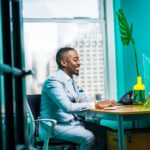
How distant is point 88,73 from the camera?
13.8 ft

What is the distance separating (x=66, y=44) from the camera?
4109 mm

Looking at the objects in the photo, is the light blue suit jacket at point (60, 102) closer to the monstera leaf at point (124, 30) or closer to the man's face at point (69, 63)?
the man's face at point (69, 63)

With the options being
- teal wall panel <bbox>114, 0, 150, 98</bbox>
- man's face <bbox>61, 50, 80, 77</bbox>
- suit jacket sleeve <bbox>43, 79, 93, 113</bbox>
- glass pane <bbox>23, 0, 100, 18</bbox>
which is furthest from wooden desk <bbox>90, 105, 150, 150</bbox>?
glass pane <bbox>23, 0, 100, 18</bbox>

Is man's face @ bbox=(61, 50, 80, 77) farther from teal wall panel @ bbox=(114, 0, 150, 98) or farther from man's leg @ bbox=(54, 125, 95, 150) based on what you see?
teal wall panel @ bbox=(114, 0, 150, 98)

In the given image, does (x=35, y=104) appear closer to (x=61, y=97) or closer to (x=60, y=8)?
(x=61, y=97)

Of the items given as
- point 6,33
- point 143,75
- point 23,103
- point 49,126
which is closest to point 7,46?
point 6,33

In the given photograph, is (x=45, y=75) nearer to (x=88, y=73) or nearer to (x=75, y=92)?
(x=88, y=73)

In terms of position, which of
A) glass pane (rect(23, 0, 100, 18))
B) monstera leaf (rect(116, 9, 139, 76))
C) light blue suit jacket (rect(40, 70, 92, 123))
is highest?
glass pane (rect(23, 0, 100, 18))

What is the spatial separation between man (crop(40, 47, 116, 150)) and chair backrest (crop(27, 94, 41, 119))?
0.34ft

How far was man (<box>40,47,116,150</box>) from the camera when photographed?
2748 mm

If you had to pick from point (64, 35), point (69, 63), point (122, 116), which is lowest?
point (122, 116)

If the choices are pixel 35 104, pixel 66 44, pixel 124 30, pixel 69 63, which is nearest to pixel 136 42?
pixel 124 30

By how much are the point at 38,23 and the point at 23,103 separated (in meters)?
3.00

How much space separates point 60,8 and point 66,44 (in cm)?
45
